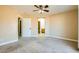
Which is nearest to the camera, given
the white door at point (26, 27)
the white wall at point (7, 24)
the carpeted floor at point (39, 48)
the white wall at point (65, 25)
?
the carpeted floor at point (39, 48)

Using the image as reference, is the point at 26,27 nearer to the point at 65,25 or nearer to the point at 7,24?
the point at 65,25

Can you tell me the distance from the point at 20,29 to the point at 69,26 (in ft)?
19.1

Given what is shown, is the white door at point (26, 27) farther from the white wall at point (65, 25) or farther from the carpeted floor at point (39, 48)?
the carpeted floor at point (39, 48)

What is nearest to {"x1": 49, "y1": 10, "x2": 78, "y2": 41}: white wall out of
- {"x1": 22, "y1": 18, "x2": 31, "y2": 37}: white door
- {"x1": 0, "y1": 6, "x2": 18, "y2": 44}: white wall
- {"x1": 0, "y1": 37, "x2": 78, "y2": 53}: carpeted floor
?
{"x1": 0, "y1": 37, "x2": 78, "y2": 53}: carpeted floor

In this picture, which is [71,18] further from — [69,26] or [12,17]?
[12,17]

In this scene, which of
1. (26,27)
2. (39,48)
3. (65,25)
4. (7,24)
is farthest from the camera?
(26,27)

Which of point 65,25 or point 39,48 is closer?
point 39,48

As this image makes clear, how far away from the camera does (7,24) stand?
277 inches

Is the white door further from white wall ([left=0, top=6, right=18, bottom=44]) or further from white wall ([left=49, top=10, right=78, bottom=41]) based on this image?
white wall ([left=0, top=6, right=18, bottom=44])

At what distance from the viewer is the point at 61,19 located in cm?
973

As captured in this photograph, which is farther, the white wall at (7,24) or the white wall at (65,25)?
the white wall at (65,25)

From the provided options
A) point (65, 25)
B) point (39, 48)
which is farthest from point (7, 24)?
point (65, 25)

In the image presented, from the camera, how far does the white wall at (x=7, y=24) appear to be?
6.52 meters

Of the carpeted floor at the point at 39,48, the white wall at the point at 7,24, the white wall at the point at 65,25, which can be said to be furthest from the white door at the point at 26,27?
the carpeted floor at the point at 39,48
